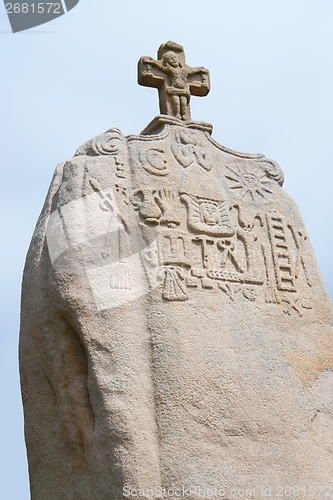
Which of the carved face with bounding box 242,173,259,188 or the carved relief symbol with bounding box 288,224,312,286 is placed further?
the carved face with bounding box 242,173,259,188

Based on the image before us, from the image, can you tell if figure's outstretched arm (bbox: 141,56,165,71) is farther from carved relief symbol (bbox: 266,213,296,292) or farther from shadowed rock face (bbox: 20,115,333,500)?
carved relief symbol (bbox: 266,213,296,292)

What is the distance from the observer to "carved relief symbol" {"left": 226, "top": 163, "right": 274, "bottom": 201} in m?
4.53

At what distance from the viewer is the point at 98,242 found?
3832 mm

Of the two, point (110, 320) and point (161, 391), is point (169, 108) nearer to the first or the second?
point (110, 320)

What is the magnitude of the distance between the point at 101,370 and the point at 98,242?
2.42 feet

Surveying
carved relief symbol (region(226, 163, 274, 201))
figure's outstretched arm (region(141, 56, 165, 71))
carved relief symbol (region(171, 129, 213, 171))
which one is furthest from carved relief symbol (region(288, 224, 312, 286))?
figure's outstretched arm (region(141, 56, 165, 71))

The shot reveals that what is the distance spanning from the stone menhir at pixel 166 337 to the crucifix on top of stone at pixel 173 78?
1.07ft

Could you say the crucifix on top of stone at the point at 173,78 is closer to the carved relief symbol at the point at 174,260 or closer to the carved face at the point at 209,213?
the carved face at the point at 209,213

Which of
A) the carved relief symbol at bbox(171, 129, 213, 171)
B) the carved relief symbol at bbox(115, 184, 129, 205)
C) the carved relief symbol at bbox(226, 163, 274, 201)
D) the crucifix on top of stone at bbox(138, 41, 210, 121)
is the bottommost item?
the carved relief symbol at bbox(115, 184, 129, 205)

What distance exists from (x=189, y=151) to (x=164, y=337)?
135 cm

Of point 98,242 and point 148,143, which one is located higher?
point 148,143

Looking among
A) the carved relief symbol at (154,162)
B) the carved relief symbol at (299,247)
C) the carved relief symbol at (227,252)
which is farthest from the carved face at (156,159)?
the carved relief symbol at (299,247)

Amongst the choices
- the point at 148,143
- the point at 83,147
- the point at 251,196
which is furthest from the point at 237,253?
the point at 83,147

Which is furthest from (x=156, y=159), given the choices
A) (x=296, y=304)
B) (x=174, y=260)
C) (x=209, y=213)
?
(x=296, y=304)
